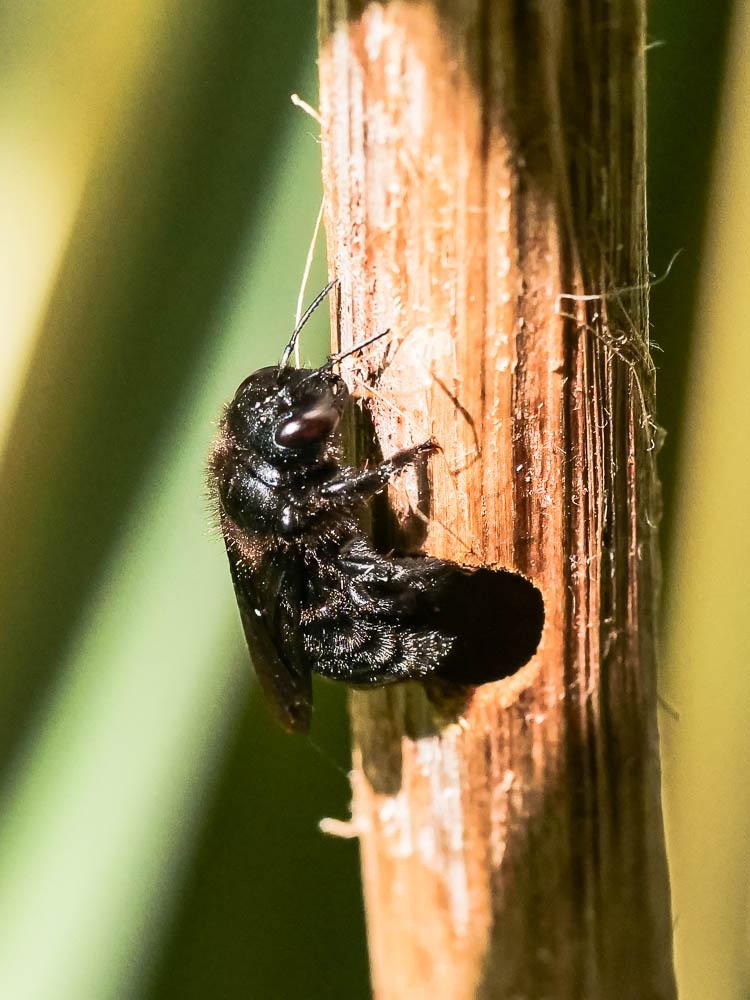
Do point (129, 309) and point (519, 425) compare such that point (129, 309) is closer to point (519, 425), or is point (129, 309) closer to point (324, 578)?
point (324, 578)

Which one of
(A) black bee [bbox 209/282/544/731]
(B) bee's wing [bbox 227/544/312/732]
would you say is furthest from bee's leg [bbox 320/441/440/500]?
(B) bee's wing [bbox 227/544/312/732]

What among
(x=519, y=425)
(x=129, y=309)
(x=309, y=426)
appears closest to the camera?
(x=519, y=425)

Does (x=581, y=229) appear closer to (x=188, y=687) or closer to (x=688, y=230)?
(x=688, y=230)

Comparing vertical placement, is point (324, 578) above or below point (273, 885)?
above

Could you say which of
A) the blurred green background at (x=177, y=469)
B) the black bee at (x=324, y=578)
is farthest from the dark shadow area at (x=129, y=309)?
the black bee at (x=324, y=578)

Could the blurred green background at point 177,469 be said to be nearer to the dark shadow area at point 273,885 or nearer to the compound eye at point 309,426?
the dark shadow area at point 273,885

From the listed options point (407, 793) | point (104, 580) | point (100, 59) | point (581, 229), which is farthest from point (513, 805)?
point (100, 59)

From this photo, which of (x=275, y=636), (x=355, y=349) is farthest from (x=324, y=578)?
(x=355, y=349)
